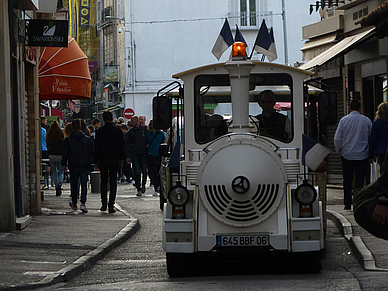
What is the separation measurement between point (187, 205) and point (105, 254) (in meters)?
2.64

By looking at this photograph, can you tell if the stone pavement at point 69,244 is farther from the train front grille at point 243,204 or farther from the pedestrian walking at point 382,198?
the pedestrian walking at point 382,198

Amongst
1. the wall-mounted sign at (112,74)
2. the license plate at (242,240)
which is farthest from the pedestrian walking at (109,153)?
the wall-mounted sign at (112,74)

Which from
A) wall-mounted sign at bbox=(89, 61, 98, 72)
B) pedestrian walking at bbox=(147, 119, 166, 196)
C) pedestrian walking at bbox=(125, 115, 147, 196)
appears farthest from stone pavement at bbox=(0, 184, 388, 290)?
wall-mounted sign at bbox=(89, 61, 98, 72)

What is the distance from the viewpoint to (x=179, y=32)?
55406mm

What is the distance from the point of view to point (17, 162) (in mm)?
12953

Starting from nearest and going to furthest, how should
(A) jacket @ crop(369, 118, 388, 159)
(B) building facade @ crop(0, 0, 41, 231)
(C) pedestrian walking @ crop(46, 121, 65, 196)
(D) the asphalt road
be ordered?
(D) the asphalt road < (B) building facade @ crop(0, 0, 41, 231) < (A) jacket @ crop(369, 118, 388, 159) < (C) pedestrian walking @ crop(46, 121, 65, 196)

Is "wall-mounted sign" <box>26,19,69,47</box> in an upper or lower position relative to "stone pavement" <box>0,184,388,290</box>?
upper

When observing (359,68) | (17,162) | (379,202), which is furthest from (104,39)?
(379,202)

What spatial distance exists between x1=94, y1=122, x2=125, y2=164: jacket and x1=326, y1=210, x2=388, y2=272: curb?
4.16 m

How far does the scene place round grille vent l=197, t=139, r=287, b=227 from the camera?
7.84 meters

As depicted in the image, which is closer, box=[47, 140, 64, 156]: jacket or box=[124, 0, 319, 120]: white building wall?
box=[47, 140, 64, 156]: jacket

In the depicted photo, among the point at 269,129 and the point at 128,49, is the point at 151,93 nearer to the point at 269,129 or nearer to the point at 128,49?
the point at 128,49

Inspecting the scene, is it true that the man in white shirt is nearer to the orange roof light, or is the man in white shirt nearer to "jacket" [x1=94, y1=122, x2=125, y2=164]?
"jacket" [x1=94, y1=122, x2=125, y2=164]

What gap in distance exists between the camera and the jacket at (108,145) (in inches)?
606
